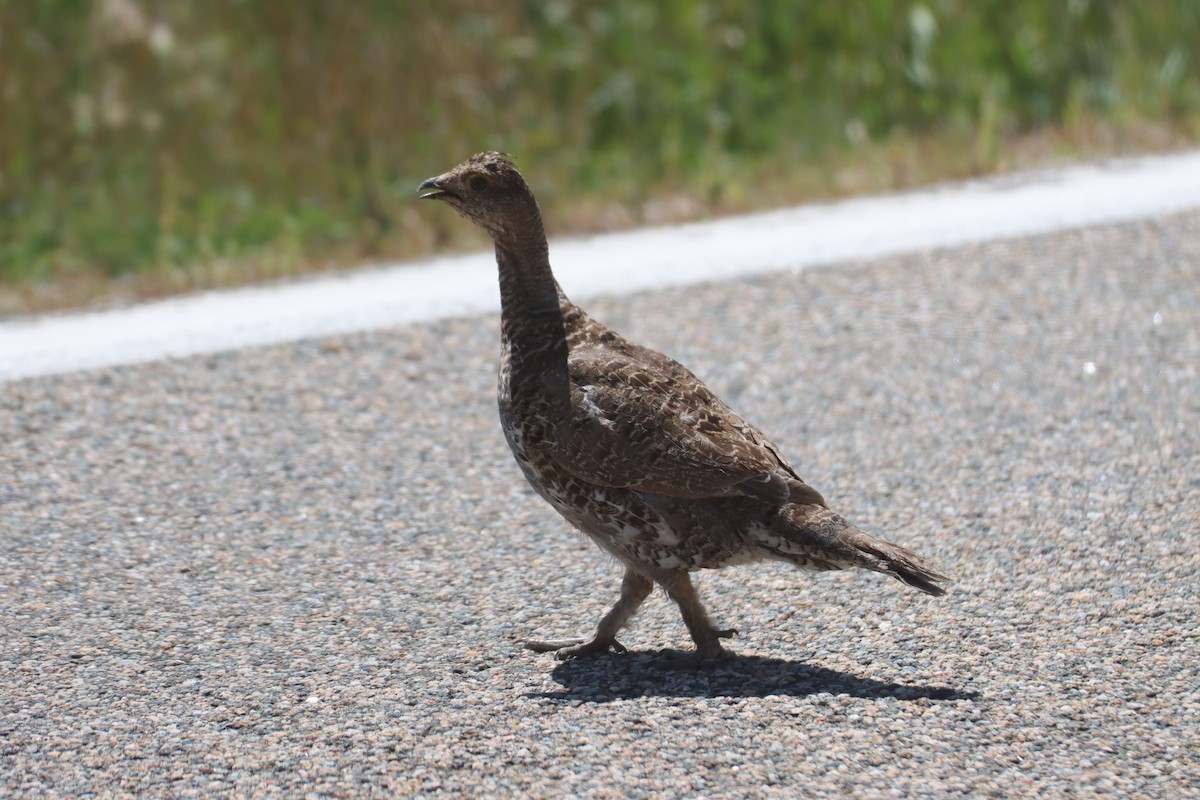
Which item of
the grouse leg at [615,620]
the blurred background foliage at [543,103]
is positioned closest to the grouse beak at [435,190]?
the grouse leg at [615,620]

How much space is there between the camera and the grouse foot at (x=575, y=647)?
501 cm

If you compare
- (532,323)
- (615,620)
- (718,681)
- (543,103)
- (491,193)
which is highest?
(543,103)

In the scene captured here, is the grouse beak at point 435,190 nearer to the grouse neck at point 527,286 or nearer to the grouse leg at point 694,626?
the grouse neck at point 527,286

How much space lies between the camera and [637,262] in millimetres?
8938

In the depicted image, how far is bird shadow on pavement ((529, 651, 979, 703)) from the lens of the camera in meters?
4.69

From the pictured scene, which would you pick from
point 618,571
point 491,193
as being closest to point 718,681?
point 618,571

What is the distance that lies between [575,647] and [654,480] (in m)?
0.56

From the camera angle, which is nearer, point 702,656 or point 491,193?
point 702,656

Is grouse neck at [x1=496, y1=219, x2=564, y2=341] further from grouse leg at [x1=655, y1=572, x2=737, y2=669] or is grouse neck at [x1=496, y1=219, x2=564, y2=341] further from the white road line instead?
the white road line

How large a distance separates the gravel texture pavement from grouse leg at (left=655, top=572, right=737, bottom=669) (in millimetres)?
77

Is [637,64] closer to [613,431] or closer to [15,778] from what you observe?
[613,431]

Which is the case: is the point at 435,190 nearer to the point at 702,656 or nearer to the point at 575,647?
the point at 575,647

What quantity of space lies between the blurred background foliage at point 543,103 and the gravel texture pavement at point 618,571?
6.96ft

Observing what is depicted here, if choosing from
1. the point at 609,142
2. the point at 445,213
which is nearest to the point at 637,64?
the point at 609,142
